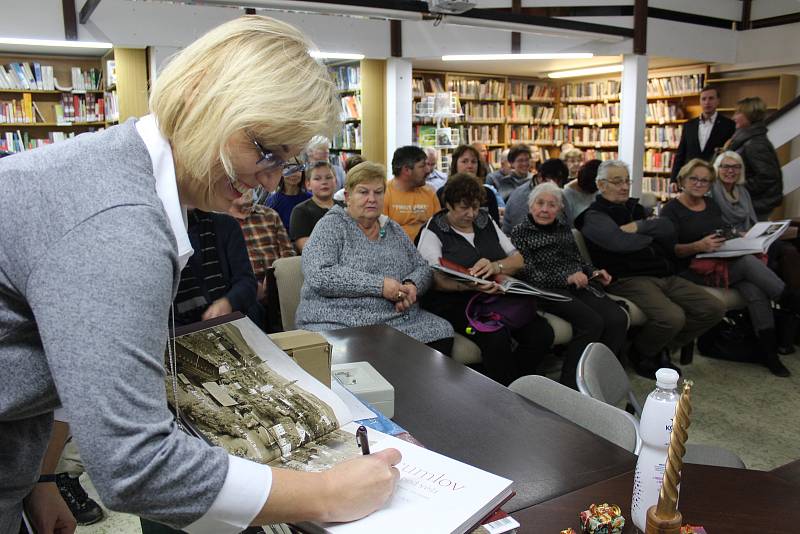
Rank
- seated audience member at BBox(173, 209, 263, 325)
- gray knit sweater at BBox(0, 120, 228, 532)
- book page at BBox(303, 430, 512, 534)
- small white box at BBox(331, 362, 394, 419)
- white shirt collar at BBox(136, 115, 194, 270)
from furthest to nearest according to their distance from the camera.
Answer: seated audience member at BBox(173, 209, 263, 325), small white box at BBox(331, 362, 394, 419), book page at BBox(303, 430, 512, 534), white shirt collar at BBox(136, 115, 194, 270), gray knit sweater at BBox(0, 120, 228, 532)

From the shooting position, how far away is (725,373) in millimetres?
4285

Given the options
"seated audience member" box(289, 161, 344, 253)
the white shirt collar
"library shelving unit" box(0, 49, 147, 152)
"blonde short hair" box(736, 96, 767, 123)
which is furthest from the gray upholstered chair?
"library shelving unit" box(0, 49, 147, 152)

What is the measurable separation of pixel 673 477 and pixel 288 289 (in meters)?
2.56

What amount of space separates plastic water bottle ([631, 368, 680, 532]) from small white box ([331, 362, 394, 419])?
0.66 m

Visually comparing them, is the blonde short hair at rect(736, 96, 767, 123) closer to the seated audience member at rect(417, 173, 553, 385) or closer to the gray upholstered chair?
the seated audience member at rect(417, 173, 553, 385)

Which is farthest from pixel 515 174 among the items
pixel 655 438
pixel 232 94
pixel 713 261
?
pixel 232 94

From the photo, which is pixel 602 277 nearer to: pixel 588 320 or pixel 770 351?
pixel 588 320

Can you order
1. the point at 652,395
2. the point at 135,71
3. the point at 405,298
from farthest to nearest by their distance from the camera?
the point at 135,71 → the point at 405,298 → the point at 652,395

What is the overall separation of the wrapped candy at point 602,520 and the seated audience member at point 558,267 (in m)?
2.75

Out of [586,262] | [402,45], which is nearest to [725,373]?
[586,262]

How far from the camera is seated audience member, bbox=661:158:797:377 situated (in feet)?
14.2

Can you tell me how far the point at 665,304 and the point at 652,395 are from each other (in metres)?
3.28

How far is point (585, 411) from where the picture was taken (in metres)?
1.63

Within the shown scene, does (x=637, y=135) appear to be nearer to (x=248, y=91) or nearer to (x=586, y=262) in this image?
(x=586, y=262)
